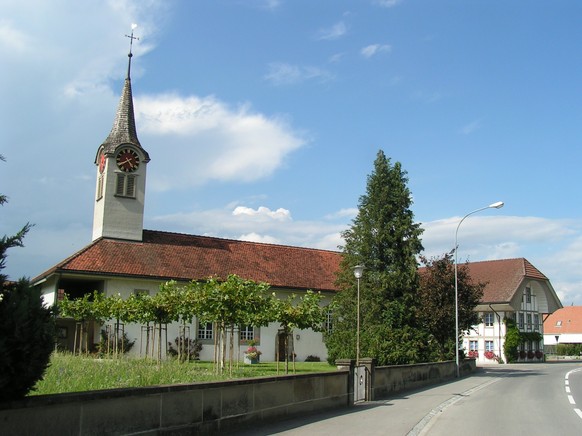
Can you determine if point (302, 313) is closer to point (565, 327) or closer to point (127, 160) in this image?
point (127, 160)

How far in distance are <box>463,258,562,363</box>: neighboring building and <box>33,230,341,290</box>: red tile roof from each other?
1715cm

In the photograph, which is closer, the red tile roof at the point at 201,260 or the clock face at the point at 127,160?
the red tile roof at the point at 201,260

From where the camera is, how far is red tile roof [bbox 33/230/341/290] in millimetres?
35844

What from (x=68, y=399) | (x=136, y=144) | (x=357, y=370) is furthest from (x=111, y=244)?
(x=68, y=399)

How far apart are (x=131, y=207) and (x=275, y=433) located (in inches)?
1210

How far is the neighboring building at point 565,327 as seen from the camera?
307ft

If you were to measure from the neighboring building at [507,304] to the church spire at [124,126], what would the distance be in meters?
31.8

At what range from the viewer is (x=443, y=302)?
1367 inches

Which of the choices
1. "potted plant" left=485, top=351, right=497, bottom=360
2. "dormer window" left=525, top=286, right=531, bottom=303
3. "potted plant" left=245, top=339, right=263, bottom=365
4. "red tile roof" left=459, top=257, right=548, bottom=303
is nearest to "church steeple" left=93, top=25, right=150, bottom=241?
"potted plant" left=245, top=339, right=263, bottom=365

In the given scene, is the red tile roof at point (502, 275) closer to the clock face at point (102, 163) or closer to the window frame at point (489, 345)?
the window frame at point (489, 345)

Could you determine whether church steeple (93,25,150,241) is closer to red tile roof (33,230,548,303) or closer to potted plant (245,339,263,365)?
red tile roof (33,230,548,303)

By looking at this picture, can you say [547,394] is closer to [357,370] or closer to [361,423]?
[357,370]

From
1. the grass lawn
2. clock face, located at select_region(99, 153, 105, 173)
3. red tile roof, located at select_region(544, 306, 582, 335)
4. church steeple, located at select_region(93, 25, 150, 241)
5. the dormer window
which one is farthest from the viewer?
red tile roof, located at select_region(544, 306, 582, 335)

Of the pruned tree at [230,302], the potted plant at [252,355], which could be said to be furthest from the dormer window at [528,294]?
the pruned tree at [230,302]
